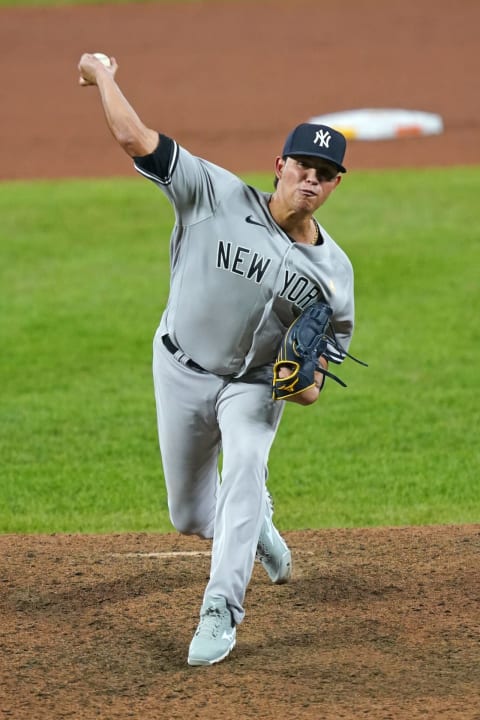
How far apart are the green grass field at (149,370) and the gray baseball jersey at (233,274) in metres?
2.34

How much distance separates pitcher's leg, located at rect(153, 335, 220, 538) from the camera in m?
5.26

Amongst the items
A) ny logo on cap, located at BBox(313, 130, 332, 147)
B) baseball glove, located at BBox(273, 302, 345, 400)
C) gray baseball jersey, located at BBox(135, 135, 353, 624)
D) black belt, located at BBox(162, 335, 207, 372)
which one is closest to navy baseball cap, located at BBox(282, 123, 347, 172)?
ny logo on cap, located at BBox(313, 130, 332, 147)

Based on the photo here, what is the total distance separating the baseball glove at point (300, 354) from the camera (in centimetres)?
498

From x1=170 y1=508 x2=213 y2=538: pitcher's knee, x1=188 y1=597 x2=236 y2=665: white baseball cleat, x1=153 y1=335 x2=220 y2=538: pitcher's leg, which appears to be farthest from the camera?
x1=170 y1=508 x2=213 y2=538: pitcher's knee

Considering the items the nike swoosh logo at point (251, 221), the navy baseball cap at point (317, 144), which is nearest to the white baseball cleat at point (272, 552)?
the nike swoosh logo at point (251, 221)

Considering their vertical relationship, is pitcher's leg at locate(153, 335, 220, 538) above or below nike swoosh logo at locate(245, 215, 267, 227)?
below

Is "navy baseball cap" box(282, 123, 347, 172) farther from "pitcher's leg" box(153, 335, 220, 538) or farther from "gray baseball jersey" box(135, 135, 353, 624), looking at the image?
"pitcher's leg" box(153, 335, 220, 538)

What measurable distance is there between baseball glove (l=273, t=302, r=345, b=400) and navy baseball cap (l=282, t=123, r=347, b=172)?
1.94ft

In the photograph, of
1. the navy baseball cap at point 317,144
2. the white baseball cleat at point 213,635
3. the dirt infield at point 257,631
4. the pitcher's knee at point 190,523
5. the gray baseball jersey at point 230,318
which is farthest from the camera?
the pitcher's knee at point 190,523

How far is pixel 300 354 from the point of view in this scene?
497cm

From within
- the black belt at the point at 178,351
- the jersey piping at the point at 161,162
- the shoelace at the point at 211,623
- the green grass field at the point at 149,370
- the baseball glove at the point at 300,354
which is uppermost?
the jersey piping at the point at 161,162

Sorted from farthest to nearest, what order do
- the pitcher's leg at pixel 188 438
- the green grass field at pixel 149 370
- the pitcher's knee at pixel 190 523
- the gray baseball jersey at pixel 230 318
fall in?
the green grass field at pixel 149 370 → the pitcher's knee at pixel 190 523 → the pitcher's leg at pixel 188 438 → the gray baseball jersey at pixel 230 318

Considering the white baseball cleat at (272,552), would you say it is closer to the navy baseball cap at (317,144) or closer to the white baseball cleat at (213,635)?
the white baseball cleat at (213,635)

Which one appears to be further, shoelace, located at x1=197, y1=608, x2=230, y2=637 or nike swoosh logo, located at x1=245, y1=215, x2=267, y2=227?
nike swoosh logo, located at x1=245, y1=215, x2=267, y2=227
